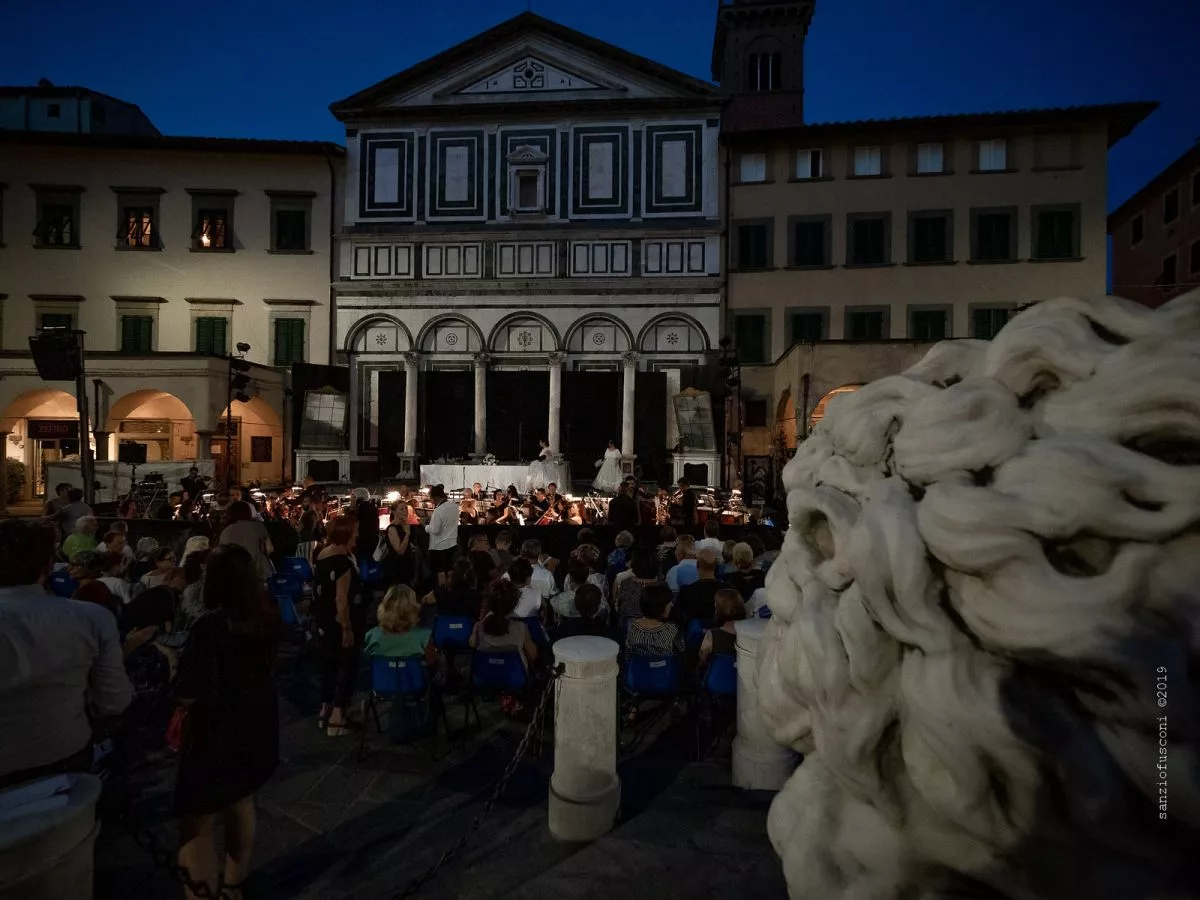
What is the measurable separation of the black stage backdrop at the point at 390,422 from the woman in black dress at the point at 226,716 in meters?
20.9

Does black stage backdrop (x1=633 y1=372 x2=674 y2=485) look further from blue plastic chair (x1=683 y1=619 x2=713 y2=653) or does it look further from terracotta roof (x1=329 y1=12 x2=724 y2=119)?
blue plastic chair (x1=683 y1=619 x2=713 y2=653)

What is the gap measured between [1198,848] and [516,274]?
77.0 feet

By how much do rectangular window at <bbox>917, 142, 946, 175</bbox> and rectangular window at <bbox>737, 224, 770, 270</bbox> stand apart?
5371 mm

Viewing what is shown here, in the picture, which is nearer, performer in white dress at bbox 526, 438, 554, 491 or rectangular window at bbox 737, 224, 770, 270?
performer in white dress at bbox 526, 438, 554, 491

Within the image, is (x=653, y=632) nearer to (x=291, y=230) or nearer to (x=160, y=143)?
(x=291, y=230)

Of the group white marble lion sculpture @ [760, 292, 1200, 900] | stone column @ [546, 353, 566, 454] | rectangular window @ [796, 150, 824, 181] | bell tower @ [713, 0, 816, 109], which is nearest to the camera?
white marble lion sculpture @ [760, 292, 1200, 900]

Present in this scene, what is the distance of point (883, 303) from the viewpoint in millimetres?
21812

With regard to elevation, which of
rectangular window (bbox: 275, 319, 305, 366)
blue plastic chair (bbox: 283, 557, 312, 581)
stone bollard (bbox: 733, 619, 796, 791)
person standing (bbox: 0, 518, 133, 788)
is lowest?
stone bollard (bbox: 733, 619, 796, 791)

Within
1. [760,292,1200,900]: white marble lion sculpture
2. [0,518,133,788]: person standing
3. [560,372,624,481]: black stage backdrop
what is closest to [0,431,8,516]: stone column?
[560,372,624,481]: black stage backdrop

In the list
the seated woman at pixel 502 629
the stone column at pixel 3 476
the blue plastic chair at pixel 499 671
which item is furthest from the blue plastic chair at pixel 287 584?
the stone column at pixel 3 476

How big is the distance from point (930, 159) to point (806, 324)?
22.1 feet

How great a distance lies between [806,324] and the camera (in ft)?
72.7

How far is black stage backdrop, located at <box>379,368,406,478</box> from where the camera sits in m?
22.9

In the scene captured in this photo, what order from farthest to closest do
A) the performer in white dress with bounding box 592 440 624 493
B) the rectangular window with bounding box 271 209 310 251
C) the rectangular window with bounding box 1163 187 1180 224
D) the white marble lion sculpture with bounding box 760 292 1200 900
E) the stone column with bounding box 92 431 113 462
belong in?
the rectangular window with bounding box 1163 187 1180 224, the rectangular window with bounding box 271 209 310 251, the stone column with bounding box 92 431 113 462, the performer in white dress with bounding box 592 440 624 493, the white marble lion sculpture with bounding box 760 292 1200 900
